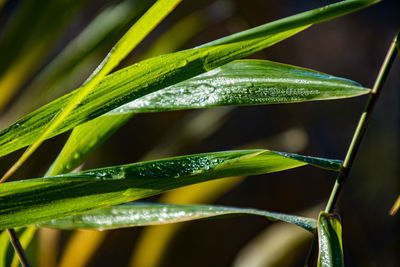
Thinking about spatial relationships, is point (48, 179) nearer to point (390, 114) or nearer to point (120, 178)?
point (120, 178)

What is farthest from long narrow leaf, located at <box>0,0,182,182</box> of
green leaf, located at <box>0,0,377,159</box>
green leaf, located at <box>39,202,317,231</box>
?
green leaf, located at <box>39,202,317,231</box>

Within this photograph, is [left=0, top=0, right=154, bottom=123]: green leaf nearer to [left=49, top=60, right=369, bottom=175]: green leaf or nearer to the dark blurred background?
[left=49, top=60, right=369, bottom=175]: green leaf

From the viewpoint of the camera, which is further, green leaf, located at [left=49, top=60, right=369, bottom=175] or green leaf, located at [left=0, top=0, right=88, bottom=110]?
green leaf, located at [left=0, top=0, right=88, bottom=110]

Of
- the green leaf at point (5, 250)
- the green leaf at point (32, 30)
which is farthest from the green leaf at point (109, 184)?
the green leaf at point (32, 30)

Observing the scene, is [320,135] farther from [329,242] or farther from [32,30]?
[329,242]

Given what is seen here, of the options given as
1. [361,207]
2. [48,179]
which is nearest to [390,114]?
[361,207]

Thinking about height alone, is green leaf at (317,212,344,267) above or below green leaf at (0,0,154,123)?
below

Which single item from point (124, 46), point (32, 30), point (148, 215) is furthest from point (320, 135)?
point (124, 46)
